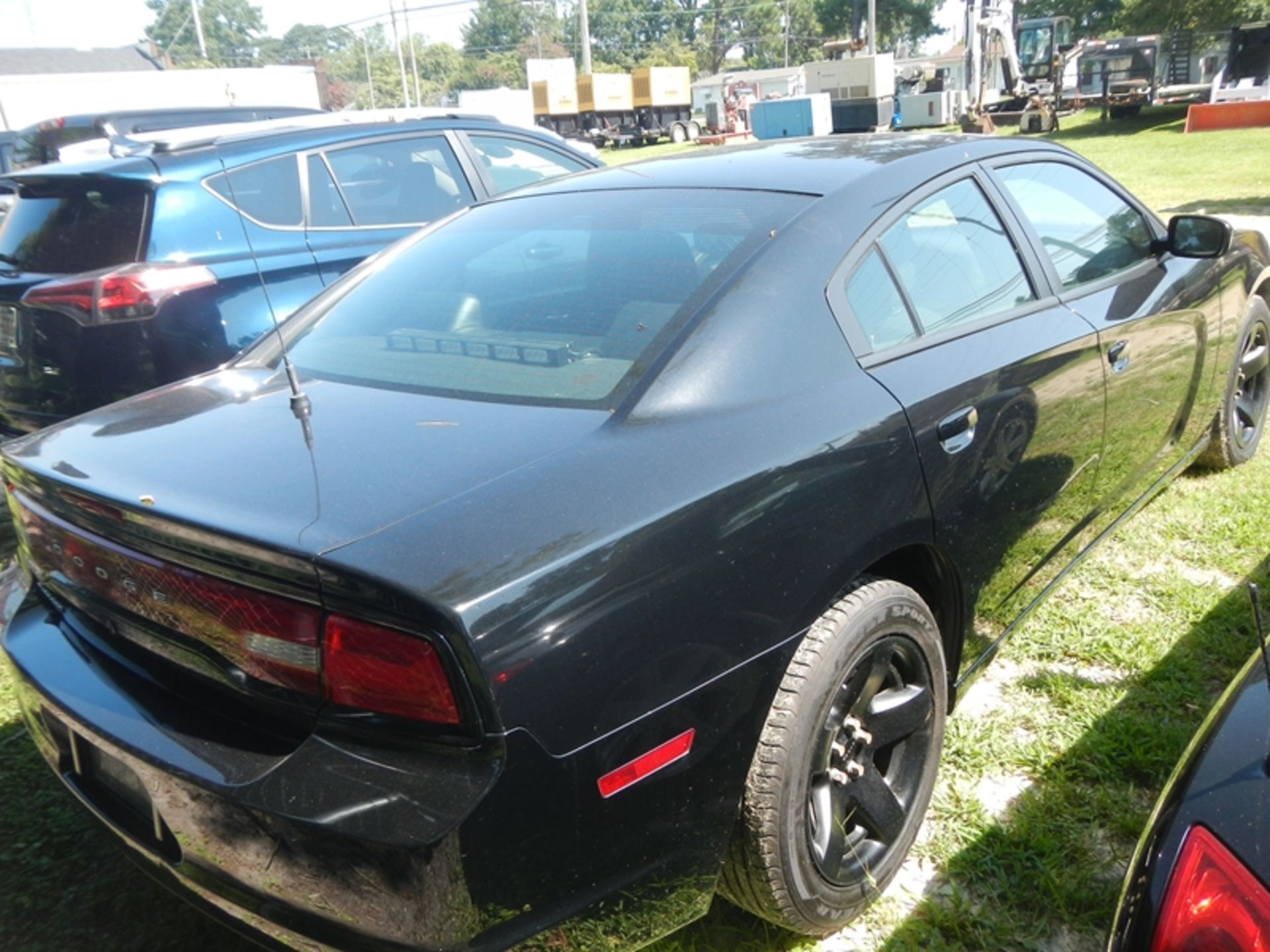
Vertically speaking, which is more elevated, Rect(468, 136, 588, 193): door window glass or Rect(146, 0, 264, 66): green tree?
Rect(146, 0, 264, 66): green tree

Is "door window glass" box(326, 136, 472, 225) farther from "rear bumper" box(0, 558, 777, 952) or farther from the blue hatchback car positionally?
"rear bumper" box(0, 558, 777, 952)

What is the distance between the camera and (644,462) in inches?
71.9

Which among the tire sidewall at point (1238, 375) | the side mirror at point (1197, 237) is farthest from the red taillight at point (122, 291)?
the tire sidewall at point (1238, 375)

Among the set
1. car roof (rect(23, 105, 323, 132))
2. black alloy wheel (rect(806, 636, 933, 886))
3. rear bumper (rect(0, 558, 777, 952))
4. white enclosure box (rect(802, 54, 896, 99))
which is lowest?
black alloy wheel (rect(806, 636, 933, 886))

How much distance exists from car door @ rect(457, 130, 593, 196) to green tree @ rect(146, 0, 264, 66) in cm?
9304

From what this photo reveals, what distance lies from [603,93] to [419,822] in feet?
145

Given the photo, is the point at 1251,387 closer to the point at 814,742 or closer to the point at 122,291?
the point at 814,742

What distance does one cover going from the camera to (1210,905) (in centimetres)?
120

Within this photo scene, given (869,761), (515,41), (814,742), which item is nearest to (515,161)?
(869,761)

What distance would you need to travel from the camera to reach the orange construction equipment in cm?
2030

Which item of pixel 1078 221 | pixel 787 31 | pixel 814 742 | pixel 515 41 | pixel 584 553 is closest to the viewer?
pixel 584 553

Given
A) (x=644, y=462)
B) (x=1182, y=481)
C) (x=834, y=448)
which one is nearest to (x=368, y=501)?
(x=644, y=462)

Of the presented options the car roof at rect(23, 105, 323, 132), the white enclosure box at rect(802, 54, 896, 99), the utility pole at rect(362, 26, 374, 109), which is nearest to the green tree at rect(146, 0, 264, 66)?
the utility pole at rect(362, 26, 374, 109)

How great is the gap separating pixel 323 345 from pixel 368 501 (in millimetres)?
1019
